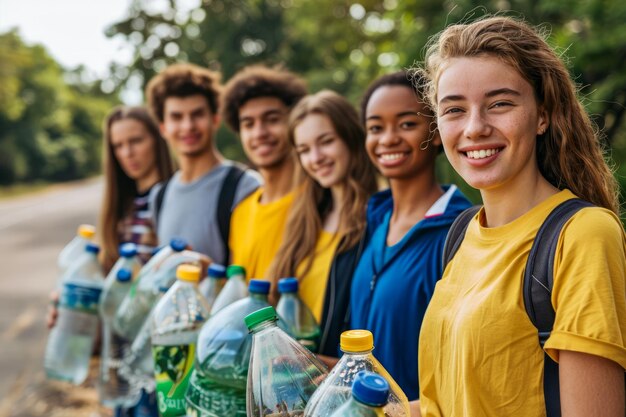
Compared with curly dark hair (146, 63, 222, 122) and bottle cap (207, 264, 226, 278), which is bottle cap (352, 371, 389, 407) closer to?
bottle cap (207, 264, 226, 278)

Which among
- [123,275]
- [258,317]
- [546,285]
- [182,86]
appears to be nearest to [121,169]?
[182,86]

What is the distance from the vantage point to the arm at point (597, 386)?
1218 millimetres

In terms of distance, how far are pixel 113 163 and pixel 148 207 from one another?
0.50 metres

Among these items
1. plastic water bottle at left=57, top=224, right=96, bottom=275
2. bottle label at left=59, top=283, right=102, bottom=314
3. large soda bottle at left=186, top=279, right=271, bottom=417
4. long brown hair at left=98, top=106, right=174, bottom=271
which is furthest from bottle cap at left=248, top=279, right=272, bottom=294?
long brown hair at left=98, top=106, right=174, bottom=271

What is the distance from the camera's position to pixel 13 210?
23.6m

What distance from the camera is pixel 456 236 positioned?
1728 mm

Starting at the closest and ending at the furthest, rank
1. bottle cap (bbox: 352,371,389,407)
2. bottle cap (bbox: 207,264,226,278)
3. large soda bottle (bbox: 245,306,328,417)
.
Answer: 1. bottle cap (bbox: 352,371,389,407)
2. large soda bottle (bbox: 245,306,328,417)
3. bottle cap (bbox: 207,264,226,278)

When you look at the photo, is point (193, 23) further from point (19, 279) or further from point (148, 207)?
point (148, 207)

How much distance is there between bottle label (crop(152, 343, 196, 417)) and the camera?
6.83 feet

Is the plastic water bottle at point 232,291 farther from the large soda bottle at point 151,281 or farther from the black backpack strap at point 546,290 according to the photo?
the black backpack strap at point 546,290

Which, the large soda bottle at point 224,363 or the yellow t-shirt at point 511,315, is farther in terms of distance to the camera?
the large soda bottle at point 224,363

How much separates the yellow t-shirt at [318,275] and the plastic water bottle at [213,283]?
342 mm

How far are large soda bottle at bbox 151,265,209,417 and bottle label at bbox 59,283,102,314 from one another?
75cm

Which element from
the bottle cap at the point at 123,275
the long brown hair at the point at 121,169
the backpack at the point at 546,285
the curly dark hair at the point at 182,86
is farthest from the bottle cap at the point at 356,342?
the long brown hair at the point at 121,169
